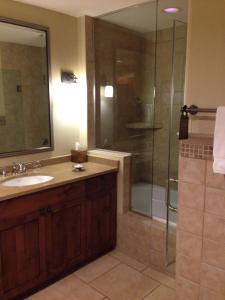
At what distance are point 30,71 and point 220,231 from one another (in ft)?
6.44

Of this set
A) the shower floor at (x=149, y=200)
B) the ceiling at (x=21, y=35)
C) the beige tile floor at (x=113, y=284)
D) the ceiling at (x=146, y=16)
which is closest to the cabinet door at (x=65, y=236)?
the beige tile floor at (x=113, y=284)

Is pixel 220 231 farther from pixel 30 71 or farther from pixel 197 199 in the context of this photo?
pixel 30 71

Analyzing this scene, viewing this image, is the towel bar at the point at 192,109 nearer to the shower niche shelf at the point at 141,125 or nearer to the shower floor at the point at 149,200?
the shower floor at the point at 149,200

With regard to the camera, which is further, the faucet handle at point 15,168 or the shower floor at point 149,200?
the shower floor at point 149,200

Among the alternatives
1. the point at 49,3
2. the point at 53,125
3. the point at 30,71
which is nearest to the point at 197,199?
the point at 53,125

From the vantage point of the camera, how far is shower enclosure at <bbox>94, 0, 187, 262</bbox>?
2664mm

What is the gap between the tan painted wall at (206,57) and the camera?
1.39 metres

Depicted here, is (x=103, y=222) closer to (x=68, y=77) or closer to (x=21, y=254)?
(x=21, y=254)

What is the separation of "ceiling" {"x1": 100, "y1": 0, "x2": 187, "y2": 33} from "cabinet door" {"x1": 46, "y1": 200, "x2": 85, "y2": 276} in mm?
1809

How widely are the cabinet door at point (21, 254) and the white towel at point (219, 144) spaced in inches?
52.0

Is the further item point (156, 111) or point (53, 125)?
point (156, 111)

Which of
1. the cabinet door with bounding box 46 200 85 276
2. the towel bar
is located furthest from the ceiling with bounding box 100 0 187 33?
the cabinet door with bounding box 46 200 85 276

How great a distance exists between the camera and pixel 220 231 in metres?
1.43

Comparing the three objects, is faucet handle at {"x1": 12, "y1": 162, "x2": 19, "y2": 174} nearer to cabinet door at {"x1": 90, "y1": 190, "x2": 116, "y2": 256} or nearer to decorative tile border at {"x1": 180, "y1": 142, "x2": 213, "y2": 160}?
cabinet door at {"x1": 90, "y1": 190, "x2": 116, "y2": 256}
